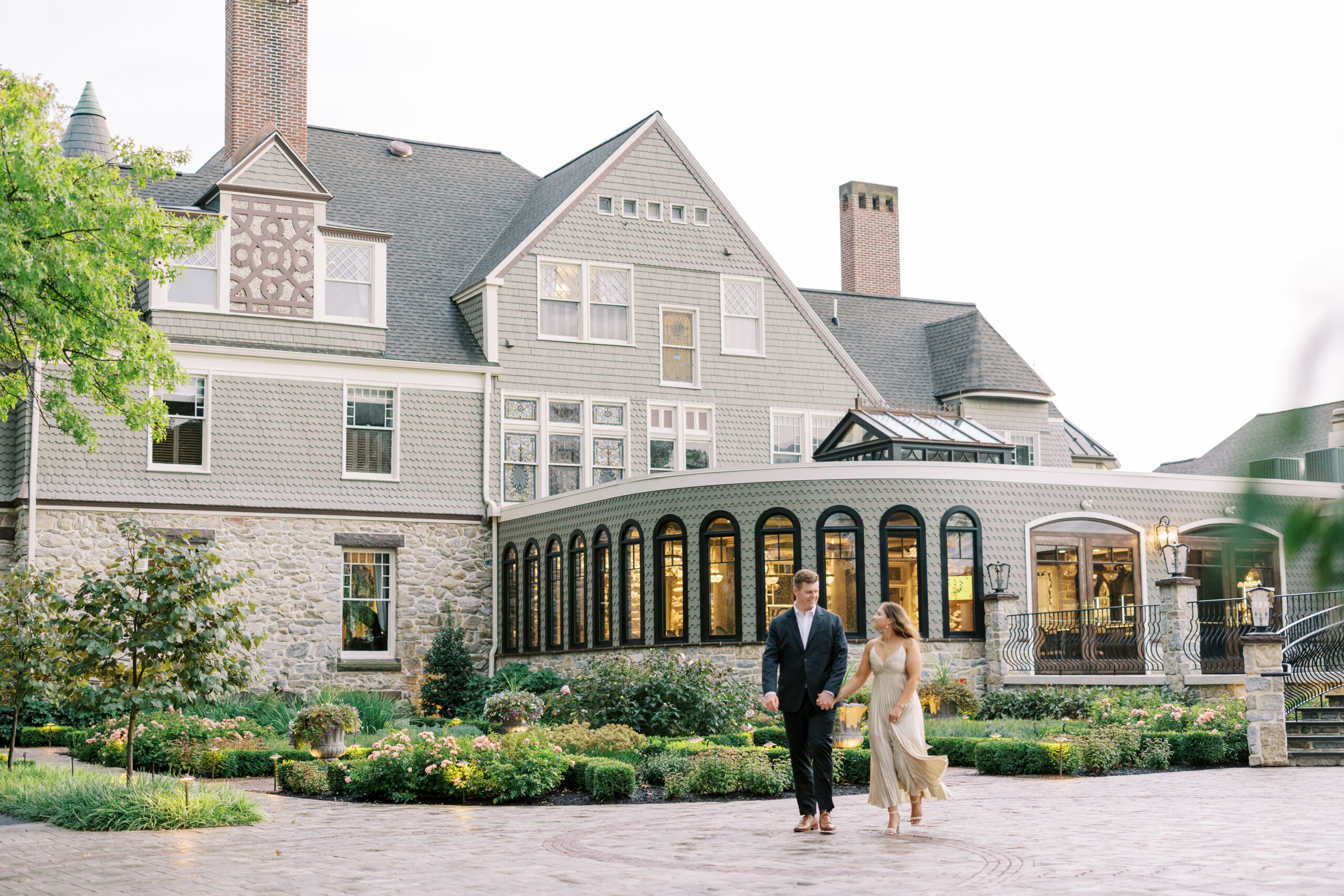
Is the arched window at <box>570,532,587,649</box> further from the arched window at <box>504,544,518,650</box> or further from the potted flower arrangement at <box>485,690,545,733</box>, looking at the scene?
the potted flower arrangement at <box>485,690,545,733</box>

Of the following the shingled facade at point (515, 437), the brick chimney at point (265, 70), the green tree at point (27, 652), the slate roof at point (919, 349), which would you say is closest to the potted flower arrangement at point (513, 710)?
the shingled facade at point (515, 437)

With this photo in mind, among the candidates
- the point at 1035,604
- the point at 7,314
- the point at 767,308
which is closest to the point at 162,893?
the point at 7,314

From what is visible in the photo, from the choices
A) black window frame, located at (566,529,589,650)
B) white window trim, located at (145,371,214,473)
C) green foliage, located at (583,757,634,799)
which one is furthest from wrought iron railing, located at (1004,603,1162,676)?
white window trim, located at (145,371,214,473)

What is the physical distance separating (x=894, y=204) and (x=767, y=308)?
8.17 metres

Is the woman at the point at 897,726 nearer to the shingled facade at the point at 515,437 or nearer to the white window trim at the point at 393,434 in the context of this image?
the shingled facade at the point at 515,437

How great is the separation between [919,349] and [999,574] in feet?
43.2

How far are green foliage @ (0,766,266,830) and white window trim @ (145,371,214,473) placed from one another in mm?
12388

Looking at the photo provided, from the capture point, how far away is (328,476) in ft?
82.1

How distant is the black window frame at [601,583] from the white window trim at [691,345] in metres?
5.26

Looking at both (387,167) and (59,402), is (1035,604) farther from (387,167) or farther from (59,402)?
(387,167)

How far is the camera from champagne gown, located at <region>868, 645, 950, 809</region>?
1001cm

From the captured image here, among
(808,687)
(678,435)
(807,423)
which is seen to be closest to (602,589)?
(678,435)

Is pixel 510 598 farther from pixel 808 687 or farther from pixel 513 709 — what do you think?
pixel 808 687

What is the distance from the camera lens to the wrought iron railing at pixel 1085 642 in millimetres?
20656
